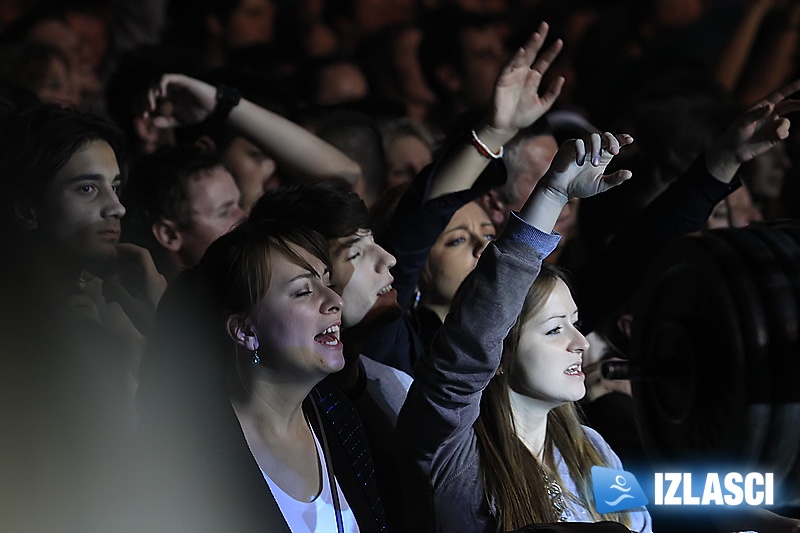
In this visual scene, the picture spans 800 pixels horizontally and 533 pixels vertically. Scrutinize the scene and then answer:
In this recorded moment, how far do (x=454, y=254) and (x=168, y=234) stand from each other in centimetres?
45

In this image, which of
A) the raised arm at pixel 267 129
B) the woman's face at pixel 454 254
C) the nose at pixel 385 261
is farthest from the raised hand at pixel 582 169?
the raised arm at pixel 267 129

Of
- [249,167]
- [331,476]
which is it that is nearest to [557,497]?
[331,476]

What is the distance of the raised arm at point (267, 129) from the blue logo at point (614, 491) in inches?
29.6

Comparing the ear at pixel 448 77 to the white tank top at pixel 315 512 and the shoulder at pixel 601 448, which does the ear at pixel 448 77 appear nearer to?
the shoulder at pixel 601 448

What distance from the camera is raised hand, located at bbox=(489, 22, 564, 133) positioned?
171 cm

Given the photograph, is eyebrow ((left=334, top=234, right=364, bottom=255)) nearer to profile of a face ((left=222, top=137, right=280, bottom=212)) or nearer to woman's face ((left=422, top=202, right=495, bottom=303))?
woman's face ((left=422, top=202, right=495, bottom=303))

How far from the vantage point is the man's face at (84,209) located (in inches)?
59.3

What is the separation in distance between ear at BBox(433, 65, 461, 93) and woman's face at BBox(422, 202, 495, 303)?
141 cm

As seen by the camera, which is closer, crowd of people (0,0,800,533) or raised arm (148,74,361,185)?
crowd of people (0,0,800,533)

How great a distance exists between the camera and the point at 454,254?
1.82 metres

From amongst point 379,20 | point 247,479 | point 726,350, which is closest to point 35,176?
point 247,479

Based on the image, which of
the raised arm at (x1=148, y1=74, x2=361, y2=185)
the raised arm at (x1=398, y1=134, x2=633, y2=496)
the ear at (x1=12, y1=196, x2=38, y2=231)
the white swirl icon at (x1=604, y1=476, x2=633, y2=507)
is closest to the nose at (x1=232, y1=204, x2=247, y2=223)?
the raised arm at (x1=148, y1=74, x2=361, y2=185)

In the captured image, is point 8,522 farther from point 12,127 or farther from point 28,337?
point 12,127

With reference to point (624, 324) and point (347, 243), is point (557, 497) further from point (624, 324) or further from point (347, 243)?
point (624, 324)
